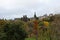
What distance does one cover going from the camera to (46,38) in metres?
30.1

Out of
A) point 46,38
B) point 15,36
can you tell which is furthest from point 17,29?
point 46,38

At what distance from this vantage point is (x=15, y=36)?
97.1 ft

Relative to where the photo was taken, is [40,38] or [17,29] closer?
[17,29]

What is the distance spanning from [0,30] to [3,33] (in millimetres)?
1011

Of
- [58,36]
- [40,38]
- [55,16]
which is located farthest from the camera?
[40,38]

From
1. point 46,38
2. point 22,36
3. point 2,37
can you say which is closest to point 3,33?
point 2,37

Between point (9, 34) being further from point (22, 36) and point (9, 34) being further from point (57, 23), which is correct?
point (57, 23)

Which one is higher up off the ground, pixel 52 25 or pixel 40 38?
pixel 52 25

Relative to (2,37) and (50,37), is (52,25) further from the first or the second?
(2,37)

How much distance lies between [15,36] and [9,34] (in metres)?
0.83

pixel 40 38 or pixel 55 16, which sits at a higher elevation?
pixel 55 16

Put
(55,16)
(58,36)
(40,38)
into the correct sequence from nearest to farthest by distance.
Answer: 1. (58,36)
2. (55,16)
3. (40,38)

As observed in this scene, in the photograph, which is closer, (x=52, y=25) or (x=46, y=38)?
(x=52, y=25)

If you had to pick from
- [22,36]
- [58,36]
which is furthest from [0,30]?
[58,36]
